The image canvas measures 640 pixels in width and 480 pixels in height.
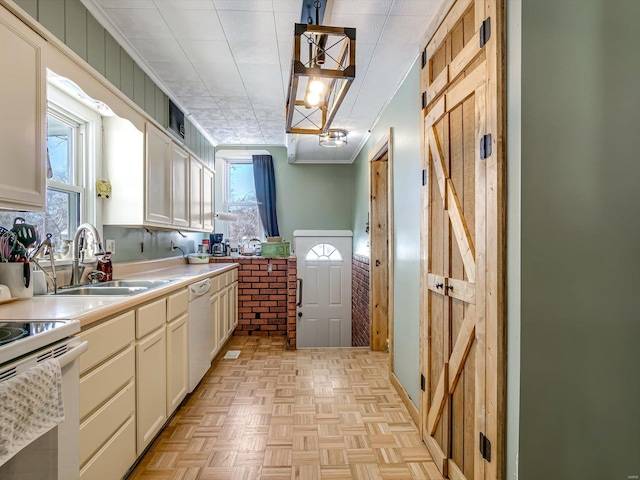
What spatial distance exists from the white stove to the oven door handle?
0.05 metres

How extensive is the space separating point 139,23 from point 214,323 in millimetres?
2322

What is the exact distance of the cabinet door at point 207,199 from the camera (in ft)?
13.5

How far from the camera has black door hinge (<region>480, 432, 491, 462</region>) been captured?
1.31 meters

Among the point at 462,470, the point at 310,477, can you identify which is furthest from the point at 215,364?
the point at 462,470

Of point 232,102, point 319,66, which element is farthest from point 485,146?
point 232,102

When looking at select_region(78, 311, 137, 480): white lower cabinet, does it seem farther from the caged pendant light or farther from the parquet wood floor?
the caged pendant light

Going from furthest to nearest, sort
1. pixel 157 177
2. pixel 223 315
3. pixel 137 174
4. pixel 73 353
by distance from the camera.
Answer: pixel 223 315 → pixel 157 177 → pixel 137 174 → pixel 73 353

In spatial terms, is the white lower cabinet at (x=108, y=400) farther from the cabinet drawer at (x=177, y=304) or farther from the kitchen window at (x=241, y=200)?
the kitchen window at (x=241, y=200)

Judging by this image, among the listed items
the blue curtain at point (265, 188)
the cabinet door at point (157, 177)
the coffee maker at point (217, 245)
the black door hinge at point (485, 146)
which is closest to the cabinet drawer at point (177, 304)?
the cabinet door at point (157, 177)

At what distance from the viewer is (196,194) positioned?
3.83m

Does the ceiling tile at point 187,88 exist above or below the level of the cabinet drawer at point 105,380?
above

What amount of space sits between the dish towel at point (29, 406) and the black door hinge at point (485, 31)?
5.97 ft

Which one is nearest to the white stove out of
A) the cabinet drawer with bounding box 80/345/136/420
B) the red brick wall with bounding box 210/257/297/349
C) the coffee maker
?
the cabinet drawer with bounding box 80/345/136/420

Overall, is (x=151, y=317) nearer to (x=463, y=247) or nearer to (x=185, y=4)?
(x=463, y=247)
